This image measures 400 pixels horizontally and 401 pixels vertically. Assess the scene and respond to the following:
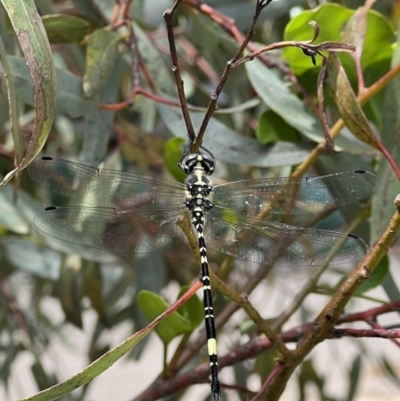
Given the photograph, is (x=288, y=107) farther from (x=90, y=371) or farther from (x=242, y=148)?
(x=90, y=371)

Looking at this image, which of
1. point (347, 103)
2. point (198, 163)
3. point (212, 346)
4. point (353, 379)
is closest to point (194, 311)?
point (212, 346)

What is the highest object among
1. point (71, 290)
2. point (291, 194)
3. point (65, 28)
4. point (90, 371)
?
point (65, 28)

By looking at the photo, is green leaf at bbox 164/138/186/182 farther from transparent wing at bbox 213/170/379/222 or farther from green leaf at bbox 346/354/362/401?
green leaf at bbox 346/354/362/401

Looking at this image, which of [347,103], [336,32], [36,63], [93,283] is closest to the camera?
[36,63]

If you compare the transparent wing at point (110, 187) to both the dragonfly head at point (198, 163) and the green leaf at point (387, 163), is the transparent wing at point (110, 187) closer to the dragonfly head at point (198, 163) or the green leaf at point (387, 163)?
the dragonfly head at point (198, 163)

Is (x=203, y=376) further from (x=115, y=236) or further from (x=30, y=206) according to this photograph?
(x=30, y=206)

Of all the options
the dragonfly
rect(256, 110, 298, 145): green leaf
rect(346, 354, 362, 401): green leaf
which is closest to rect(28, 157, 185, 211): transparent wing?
the dragonfly

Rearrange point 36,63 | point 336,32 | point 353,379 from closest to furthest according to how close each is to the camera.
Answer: point 36,63 → point 336,32 → point 353,379
